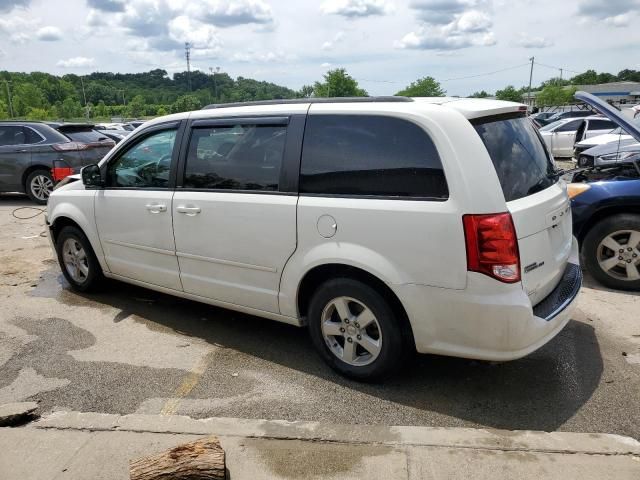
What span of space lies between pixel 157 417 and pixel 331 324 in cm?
120

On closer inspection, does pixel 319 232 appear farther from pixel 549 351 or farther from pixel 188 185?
pixel 549 351

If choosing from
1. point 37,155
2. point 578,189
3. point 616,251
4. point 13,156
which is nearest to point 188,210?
point 578,189

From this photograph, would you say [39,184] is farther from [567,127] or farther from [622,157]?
[567,127]

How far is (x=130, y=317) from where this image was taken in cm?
497

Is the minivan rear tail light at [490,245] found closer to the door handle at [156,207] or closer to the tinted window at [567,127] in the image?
the door handle at [156,207]

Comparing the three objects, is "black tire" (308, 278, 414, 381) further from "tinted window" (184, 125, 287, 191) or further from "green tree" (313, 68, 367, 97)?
"green tree" (313, 68, 367, 97)

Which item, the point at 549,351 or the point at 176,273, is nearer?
the point at 549,351

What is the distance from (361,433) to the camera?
298 cm

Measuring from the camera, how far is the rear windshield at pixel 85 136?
36.8 feet

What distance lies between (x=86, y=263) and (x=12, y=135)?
23.5ft

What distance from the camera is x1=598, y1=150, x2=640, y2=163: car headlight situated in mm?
5903

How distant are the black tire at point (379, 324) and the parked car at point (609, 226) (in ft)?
9.04

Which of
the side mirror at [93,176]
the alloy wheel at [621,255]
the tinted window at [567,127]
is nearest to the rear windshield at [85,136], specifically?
the side mirror at [93,176]

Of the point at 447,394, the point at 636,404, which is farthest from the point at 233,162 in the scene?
the point at 636,404
